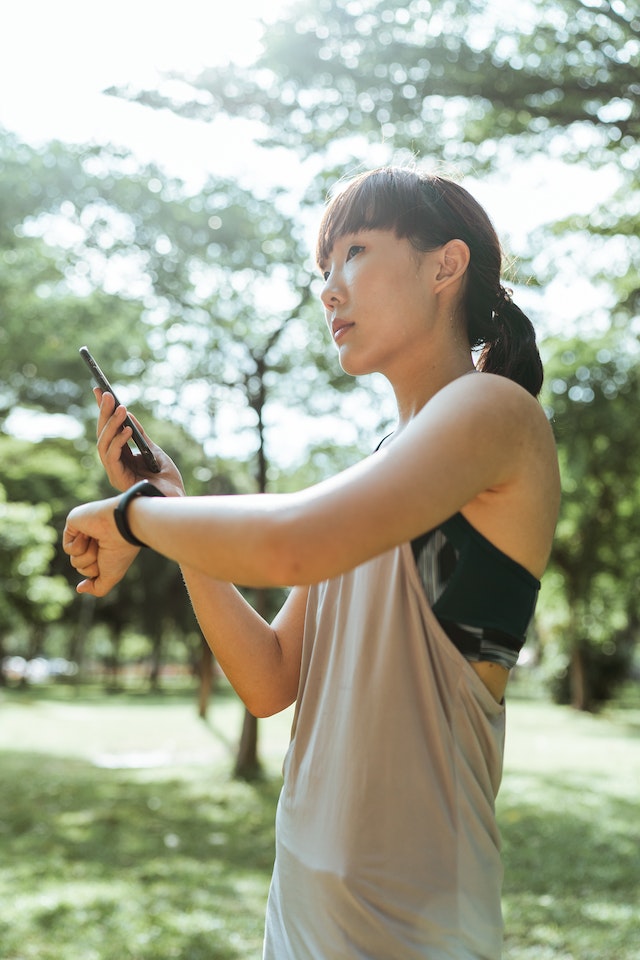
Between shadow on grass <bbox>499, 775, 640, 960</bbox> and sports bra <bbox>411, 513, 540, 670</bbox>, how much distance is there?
4.90 meters

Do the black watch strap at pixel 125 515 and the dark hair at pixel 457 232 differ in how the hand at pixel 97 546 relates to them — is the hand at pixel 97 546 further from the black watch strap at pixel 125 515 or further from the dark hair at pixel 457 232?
the dark hair at pixel 457 232

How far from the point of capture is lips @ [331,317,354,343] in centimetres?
156

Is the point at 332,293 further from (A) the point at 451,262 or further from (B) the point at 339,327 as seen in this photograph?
(A) the point at 451,262

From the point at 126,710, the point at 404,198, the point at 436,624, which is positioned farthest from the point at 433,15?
the point at 126,710

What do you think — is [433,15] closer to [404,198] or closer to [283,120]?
[283,120]

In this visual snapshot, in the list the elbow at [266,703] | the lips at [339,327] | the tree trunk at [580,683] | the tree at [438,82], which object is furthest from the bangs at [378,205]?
the tree trunk at [580,683]

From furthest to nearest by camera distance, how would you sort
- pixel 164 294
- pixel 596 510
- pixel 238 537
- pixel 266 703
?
1. pixel 596 510
2. pixel 164 294
3. pixel 266 703
4. pixel 238 537

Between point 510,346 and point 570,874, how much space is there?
6.94m

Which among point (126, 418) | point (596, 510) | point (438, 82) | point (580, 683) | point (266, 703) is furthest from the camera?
point (580, 683)

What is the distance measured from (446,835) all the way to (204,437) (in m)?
11.5

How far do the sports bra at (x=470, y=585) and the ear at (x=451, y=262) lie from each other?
426mm

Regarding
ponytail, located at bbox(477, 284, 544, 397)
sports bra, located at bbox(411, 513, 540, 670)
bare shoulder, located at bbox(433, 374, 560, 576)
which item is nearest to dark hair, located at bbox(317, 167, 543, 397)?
ponytail, located at bbox(477, 284, 544, 397)

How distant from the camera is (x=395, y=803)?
1356 millimetres

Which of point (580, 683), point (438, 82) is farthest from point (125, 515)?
point (580, 683)
